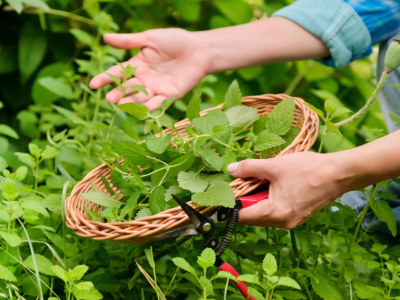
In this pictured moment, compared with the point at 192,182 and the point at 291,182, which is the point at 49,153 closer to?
the point at 192,182

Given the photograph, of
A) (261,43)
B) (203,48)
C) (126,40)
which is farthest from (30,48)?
(261,43)

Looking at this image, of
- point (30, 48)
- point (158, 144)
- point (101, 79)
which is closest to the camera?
point (158, 144)

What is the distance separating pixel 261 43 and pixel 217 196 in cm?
64

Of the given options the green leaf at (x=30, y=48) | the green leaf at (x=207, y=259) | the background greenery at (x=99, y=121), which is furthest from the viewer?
the green leaf at (x=30, y=48)

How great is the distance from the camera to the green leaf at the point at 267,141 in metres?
0.73

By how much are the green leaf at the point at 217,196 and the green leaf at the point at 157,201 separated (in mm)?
71

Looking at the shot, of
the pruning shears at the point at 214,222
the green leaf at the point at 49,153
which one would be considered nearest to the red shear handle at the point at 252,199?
the pruning shears at the point at 214,222

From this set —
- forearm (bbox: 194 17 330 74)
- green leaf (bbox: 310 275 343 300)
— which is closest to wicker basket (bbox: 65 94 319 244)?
green leaf (bbox: 310 275 343 300)

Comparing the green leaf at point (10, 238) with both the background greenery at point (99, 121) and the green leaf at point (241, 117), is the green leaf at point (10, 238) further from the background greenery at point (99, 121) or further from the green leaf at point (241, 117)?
the green leaf at point (241, 117)

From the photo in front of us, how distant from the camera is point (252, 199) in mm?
657

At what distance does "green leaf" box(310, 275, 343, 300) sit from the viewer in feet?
2.43

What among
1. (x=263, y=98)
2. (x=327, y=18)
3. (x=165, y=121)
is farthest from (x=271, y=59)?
(x=165, y=121)

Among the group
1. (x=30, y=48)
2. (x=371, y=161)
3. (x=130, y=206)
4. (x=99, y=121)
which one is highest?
(x=371, y=161)

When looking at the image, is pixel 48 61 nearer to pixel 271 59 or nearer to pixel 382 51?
pixel 271 59
